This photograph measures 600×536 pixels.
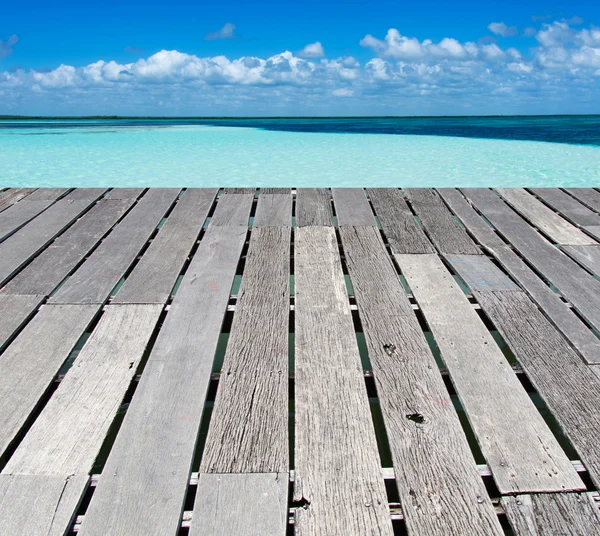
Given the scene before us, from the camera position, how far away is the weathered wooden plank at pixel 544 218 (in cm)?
281

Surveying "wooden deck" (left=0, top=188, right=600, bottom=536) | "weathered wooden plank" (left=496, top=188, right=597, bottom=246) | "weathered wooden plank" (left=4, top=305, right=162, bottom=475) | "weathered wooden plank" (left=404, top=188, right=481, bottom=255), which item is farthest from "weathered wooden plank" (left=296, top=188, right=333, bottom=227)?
"weathered wooden plank" (left=4, top=305, right=162, bottom=475)

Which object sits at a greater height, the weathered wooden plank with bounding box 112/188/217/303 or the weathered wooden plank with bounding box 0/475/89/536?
the weathered wooden plank with bounding box 112/188/217/303

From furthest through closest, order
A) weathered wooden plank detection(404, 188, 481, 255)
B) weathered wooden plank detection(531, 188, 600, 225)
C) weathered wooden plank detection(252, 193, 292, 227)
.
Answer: weathered wooden plank detection(531, 188, 600, 225)
weathered wooden plank detection(252, 193, 292, 227)
weathered wooden plank detection(404, 188, 481, 255)

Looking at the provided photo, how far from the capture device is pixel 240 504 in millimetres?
1098

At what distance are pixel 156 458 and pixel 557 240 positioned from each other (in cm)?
243

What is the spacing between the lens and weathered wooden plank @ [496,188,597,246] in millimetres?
2807

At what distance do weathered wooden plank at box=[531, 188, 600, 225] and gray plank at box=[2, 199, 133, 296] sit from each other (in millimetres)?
2813

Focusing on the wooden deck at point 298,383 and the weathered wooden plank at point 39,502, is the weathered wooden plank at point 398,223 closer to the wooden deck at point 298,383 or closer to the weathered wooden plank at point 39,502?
the wooden deck at point 298,383

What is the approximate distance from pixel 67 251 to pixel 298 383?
5.45 ft

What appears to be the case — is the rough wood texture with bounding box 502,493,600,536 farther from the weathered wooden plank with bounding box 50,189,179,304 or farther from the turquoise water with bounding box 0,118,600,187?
the turquoise water with bounding box 0,118,600,187

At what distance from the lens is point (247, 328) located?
1.80 m

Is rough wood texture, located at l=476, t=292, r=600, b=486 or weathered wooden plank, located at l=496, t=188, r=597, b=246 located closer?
rough wood texture, located at l=476, t=292, r=600, b=486

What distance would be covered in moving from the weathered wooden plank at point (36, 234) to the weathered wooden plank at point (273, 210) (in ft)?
3.72

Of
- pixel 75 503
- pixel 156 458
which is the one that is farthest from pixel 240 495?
pixel 75 503
